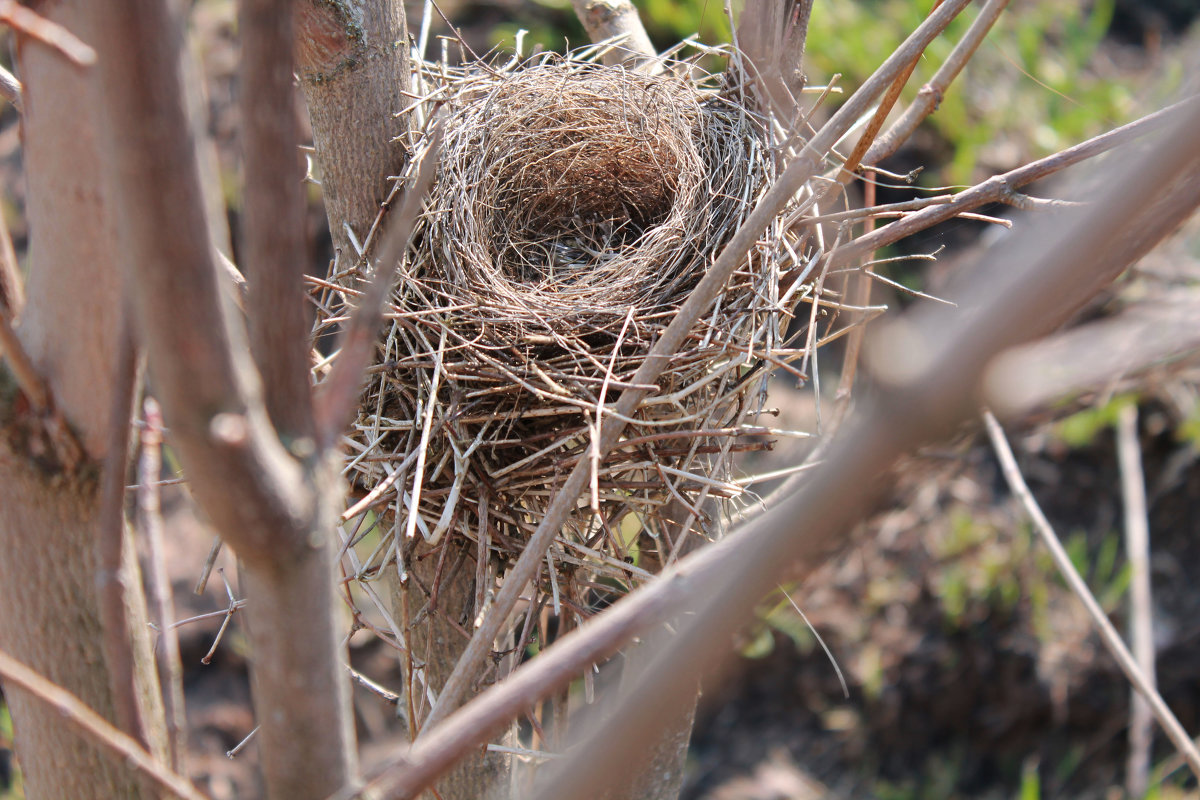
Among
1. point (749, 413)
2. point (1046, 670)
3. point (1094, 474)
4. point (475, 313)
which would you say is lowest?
point (1046, 670)

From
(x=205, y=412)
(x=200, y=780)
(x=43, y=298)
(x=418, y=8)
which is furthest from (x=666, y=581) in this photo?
(x=418, y=8)

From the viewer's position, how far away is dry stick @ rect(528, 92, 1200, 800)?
0.87ft

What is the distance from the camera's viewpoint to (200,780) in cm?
216

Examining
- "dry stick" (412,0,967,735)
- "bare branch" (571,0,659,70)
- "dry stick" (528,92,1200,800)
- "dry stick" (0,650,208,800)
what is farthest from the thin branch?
"bare branch" (571,0,659,70)

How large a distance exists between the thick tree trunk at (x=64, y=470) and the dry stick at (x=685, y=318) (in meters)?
0.20

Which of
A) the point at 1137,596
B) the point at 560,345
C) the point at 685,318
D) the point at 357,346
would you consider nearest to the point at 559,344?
the point at 560,345

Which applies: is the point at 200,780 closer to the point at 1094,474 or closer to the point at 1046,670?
the point at 1046,670

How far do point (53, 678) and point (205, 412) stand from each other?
1.34 ft

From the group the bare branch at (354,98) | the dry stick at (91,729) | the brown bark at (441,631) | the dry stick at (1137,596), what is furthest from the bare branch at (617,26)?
the dry stick at (1137,596)

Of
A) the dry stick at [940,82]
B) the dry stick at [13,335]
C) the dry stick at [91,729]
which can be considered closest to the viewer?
the dry stick at [91,729]

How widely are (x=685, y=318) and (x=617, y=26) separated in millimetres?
694

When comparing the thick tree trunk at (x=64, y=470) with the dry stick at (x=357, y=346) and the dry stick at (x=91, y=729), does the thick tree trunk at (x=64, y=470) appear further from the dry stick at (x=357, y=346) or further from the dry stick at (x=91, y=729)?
the dry stick at (x=357, y=346)

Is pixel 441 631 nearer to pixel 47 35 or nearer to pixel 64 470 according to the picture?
pixel 64 470

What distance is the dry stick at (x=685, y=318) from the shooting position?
59cm
